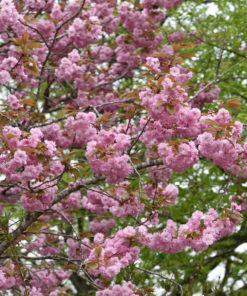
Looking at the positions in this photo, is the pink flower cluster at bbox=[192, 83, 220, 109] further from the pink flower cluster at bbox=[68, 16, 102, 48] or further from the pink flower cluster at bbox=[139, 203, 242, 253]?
the pink flower cluster at bbox=[139, 203, 242, 253]

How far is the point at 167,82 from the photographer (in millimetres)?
2930

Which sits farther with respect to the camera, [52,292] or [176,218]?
[176,218]

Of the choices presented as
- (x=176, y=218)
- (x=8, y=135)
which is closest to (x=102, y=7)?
(x=176, y=218)

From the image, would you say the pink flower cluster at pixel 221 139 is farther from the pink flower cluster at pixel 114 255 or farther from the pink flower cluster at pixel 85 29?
the pink flower cluster at pixel 85 29

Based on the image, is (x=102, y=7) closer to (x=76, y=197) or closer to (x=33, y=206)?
(x=76, y=197)

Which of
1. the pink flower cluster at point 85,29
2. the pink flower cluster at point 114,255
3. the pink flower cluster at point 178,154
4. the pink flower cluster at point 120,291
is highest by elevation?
the pink flower cluster at point 85,29

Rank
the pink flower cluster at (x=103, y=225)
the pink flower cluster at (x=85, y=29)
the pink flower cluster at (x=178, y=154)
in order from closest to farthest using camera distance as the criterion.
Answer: the pink flower cluster at (x=178, y=154)
the pink flower cluster at (x=85, y=29)
the pink flower cluster at (x=103, y=225)

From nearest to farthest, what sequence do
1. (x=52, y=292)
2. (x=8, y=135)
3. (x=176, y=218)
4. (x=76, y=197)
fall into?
(x=8, y=135), (x=52, y=292), (x=76, y=197), (x=176, y=218)

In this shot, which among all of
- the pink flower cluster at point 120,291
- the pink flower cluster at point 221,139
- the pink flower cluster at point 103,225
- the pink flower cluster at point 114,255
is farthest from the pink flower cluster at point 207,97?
the pink flower cluster at point 120,291

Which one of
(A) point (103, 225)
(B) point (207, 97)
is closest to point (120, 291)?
(A) point (103, 225)

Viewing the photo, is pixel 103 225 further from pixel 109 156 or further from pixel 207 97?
pixel 109 156

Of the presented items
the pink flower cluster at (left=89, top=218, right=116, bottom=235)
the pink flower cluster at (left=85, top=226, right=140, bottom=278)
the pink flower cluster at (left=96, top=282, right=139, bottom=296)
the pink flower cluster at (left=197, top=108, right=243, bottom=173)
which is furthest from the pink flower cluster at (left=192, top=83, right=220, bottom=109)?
the pink flower cluster at (left=96, top=282, right=139, bottom=296)

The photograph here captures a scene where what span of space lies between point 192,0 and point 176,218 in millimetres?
3263

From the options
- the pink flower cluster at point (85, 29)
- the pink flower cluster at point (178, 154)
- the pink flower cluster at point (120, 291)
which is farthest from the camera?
the pink flower cluster at point (85, 29)
